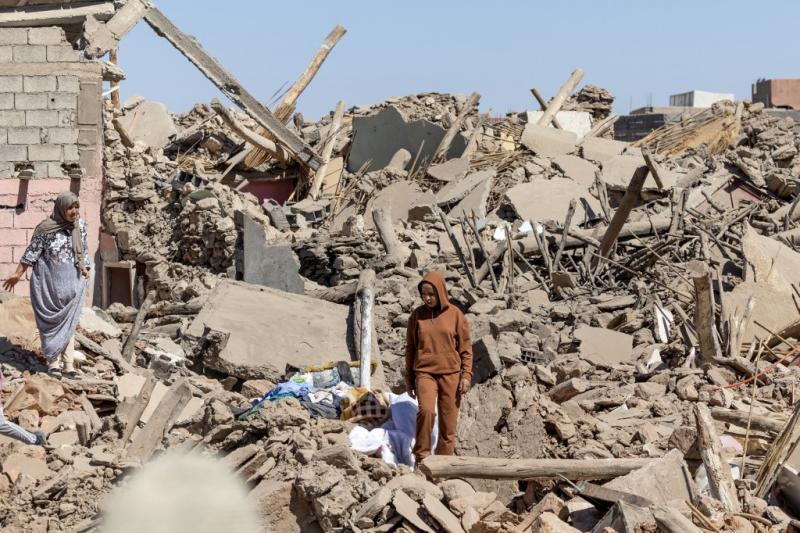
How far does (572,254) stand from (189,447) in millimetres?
6880

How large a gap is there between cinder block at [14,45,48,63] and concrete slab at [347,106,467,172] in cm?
735

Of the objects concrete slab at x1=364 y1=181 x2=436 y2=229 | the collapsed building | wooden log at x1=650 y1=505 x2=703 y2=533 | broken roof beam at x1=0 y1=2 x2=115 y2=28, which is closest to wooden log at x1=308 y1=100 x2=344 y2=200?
the collapsed building

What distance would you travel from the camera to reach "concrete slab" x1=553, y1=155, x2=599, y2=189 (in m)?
15.4

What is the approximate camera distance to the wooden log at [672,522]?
15.0 feet

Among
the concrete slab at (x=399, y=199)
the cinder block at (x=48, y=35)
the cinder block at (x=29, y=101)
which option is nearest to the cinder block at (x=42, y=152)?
the cinder block at (x=29, y=101)

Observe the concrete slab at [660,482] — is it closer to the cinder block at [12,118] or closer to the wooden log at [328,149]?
the cinder block at [12,118]

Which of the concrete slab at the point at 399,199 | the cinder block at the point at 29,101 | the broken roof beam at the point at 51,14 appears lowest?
the concrete slab at the point at 399,199

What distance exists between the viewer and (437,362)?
20.8 feet

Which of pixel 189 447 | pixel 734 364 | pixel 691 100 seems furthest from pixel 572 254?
pixel 691 100

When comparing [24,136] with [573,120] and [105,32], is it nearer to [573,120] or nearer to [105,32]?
[105,32]

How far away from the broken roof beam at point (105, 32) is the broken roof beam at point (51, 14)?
10 cm

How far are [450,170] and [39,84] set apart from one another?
6933 mm

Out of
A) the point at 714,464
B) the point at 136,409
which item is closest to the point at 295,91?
the point at 136,409

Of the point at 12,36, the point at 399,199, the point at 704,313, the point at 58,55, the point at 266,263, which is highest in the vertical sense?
the point at 12,36
